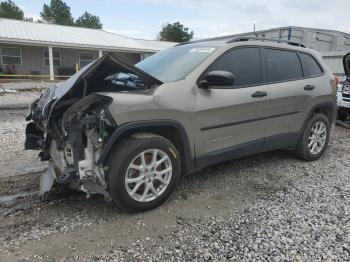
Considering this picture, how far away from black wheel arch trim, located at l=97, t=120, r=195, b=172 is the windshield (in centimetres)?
57

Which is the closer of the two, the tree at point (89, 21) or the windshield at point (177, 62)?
the windshield at point (177, 62)

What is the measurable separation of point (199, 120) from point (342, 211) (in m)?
1.87

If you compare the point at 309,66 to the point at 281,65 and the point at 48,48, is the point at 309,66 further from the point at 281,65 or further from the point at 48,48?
the point at 48,48

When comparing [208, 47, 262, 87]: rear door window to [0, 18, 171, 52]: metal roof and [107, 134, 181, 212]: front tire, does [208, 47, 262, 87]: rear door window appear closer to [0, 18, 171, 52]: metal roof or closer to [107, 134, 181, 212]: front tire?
[107, 134, 181, 212]: front tire

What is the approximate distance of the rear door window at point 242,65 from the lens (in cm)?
400

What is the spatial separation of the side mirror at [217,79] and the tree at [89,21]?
72.1 m

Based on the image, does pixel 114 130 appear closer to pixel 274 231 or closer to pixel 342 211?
pixel 274 231

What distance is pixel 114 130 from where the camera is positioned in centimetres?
313

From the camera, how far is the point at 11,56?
78.4ft

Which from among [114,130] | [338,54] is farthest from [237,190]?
[338,54]

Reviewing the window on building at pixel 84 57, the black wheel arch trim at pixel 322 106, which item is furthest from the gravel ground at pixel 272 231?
the window on building at pixel 84 57

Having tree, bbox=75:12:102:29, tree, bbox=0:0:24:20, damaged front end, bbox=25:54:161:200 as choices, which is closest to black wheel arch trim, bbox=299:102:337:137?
damaged front end, bbox=25:54:161:200

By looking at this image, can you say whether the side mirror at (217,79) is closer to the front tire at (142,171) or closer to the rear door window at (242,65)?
the rear door window at (242,65)

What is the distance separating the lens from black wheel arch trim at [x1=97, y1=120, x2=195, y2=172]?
3096mm
